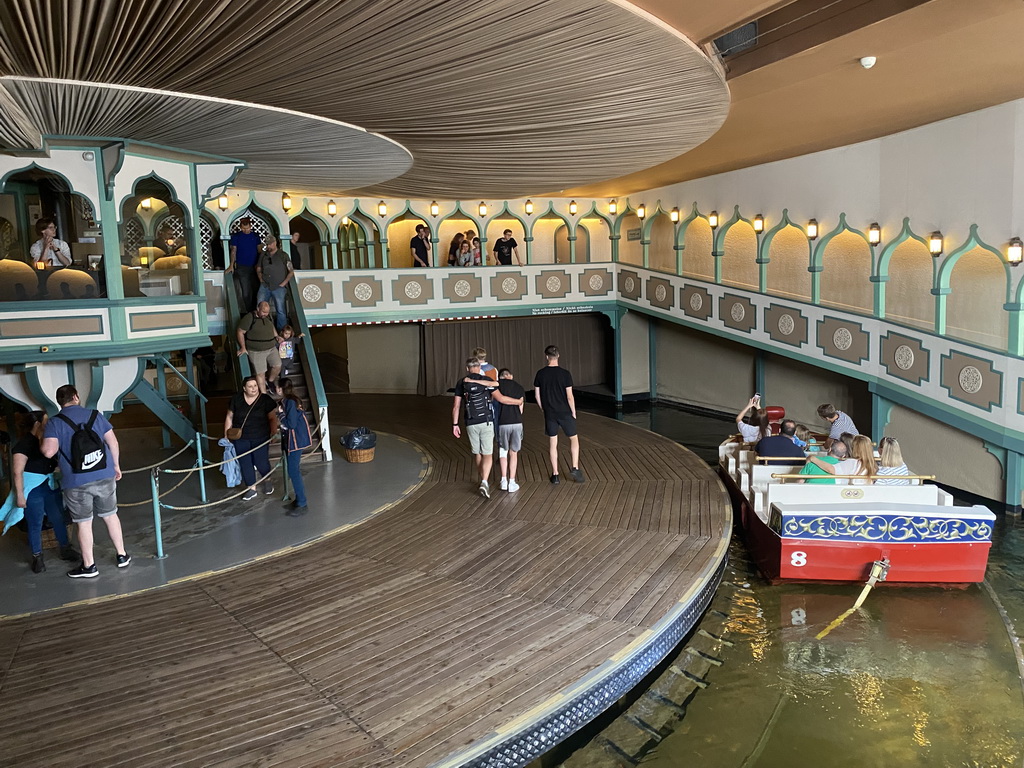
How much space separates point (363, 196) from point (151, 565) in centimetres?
967

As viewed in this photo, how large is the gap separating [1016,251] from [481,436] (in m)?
6.35

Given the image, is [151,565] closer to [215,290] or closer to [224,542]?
[224,542]

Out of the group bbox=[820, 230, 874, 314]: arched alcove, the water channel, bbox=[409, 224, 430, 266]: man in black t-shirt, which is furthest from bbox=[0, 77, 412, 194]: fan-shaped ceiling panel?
bbox=[820, 230, 874, 314]: arched alcove

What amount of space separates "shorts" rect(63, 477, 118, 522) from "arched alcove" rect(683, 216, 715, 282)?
508 inches

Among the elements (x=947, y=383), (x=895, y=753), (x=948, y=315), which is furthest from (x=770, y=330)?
(x=895, y=753)

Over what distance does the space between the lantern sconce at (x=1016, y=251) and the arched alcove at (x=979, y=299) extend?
1.83m

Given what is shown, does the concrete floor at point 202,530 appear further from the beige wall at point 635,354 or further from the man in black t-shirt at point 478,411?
the beige wall at point 635,354

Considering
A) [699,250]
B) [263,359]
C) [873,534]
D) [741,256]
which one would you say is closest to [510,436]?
[873,534]

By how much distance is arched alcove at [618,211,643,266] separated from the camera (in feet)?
59.4

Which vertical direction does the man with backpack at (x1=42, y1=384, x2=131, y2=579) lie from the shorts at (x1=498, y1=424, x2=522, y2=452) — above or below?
above

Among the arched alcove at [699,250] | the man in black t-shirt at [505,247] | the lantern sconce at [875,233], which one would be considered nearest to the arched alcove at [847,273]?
the lantern sconce at [875,233]

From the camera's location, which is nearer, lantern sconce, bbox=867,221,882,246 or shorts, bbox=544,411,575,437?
shorts, bbox=544,411,575,437

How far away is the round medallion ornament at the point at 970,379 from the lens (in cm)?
920

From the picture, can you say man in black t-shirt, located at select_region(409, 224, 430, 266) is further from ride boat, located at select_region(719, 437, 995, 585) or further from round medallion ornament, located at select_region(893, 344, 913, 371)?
ride boat, located at select_region(719, 437, 995, 585)
